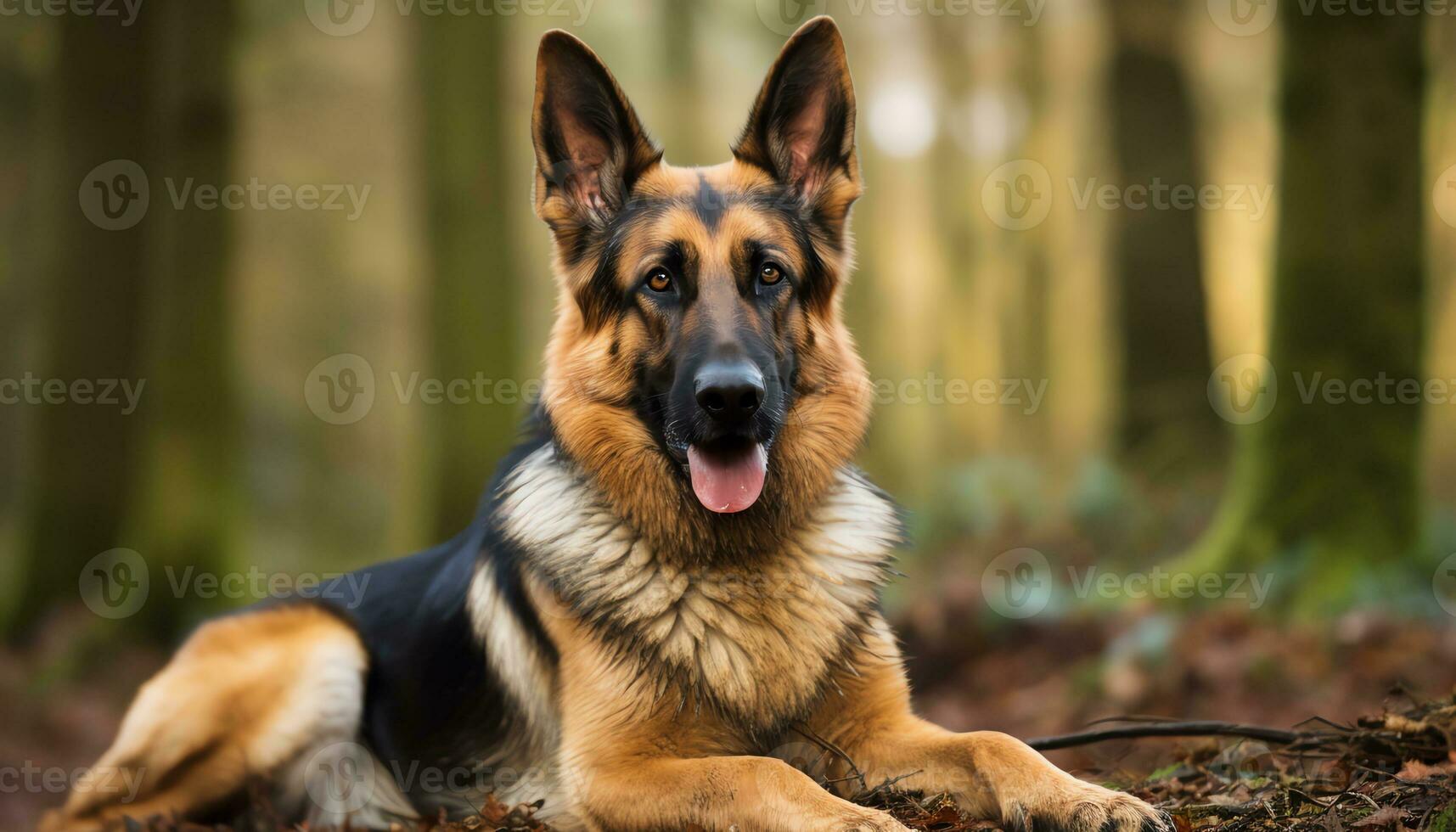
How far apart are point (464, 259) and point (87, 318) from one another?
3080 millimetres

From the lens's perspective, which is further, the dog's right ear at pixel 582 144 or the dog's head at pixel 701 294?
the dog's right ear at pixel 582 144

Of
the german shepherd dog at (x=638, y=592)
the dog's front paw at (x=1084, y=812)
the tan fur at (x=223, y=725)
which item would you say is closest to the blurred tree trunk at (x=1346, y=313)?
the german shepherd dog at (x=638, y=592)

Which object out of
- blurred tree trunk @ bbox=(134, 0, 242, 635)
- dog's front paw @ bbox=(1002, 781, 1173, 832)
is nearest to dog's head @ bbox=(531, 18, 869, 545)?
dog's front paw @ bbox=(1002, 781, 1173, 832)

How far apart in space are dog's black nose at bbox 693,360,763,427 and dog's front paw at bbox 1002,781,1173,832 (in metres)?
1.42

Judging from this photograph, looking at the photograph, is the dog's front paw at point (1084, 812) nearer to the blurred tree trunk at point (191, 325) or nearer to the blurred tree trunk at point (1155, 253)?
the blurred tree trunk at point (191, 325)

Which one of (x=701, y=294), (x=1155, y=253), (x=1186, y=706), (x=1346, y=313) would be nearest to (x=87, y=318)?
(x=701, y=294)

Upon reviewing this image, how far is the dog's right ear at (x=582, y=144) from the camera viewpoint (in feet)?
13.0

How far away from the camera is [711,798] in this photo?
321cm

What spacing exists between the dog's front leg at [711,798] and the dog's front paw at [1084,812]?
0.38 metres

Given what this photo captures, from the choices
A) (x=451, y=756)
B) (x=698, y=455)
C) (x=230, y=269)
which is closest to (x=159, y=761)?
(x=451, y=756)

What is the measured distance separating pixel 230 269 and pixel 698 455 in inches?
260

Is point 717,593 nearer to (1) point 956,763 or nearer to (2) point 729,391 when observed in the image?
(2) point 729,391

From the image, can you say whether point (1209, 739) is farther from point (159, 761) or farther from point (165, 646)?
point (165, 646)

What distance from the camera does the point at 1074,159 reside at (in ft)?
52.9
